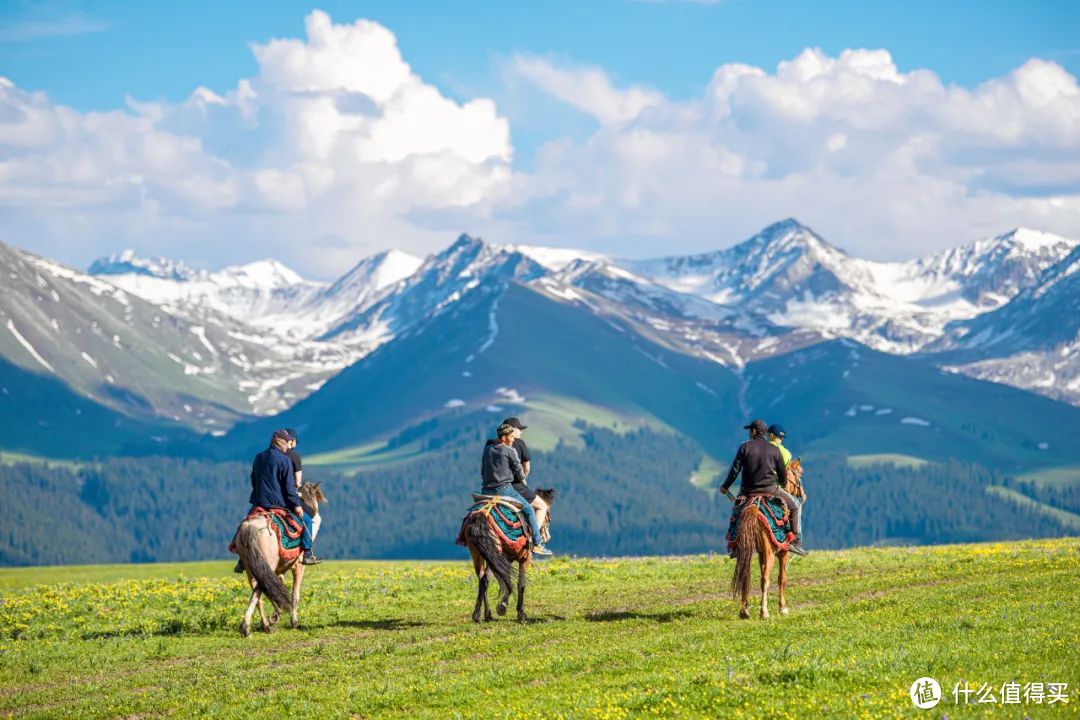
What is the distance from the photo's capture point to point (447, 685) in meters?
25.0

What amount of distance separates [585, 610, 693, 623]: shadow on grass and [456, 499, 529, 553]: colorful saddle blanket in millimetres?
2700

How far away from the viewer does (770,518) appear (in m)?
32.6

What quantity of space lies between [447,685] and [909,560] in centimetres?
2632

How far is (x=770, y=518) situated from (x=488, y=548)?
286 inches

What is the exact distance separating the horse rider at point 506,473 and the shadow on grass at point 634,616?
219 cm

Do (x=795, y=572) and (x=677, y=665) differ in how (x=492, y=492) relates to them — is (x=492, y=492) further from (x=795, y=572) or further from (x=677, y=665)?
(x=795, y=572)

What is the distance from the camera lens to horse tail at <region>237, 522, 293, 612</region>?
33.1m

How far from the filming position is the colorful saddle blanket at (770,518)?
3250 cm

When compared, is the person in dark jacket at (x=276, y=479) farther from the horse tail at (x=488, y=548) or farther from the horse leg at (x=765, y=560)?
the horse leg at (x=765, y=560)

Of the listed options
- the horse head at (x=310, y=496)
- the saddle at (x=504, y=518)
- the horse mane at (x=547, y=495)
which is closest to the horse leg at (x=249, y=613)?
the horse head at (x=310, y=496)

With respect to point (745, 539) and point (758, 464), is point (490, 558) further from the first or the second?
point (758, 464)

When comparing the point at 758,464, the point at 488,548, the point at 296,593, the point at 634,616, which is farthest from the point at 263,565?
the point at 758,464

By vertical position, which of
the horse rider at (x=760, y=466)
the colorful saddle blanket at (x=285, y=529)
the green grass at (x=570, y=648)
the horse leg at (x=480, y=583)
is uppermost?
the horse rider at (x=760, y=466)

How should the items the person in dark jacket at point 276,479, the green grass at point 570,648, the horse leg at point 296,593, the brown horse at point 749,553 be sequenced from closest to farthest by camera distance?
1. the green grass at point 570,648
2. the brown horse at point 749,553
3. the person in dark jacket at point 276,479
4. the horse leg at point 296,593
